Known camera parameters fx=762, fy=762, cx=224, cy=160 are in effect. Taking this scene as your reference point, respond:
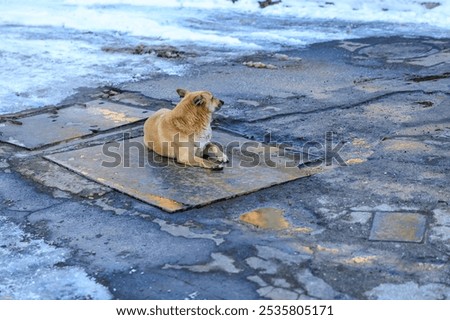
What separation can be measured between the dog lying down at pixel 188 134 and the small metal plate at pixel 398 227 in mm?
1812

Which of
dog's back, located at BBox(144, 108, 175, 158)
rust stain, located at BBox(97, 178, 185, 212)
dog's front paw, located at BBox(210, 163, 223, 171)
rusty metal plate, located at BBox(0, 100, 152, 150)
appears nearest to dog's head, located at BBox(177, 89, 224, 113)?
dog's back, located at BBox(144, 108, 175, 158)

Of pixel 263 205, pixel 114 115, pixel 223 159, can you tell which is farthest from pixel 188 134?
pixel 114 115

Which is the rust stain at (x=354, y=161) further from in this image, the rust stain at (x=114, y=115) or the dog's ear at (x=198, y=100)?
the rust stain at (x=114, y=115)

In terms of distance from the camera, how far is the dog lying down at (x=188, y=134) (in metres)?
7.07

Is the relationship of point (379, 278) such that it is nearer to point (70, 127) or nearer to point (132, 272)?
point (132, 272)

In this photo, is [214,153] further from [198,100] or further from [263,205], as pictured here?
[263,205]

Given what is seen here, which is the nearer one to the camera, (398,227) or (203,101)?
(398,227)

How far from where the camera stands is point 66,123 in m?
8.52

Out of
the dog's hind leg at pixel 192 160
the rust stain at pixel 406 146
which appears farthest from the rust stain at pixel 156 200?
the rust stain at pixel 406 146

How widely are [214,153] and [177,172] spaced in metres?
0.51

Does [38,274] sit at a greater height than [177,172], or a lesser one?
lesser

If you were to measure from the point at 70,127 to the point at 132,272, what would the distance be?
3645 millimetres

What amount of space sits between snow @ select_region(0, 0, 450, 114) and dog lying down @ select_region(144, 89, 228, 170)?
2682 millimetres

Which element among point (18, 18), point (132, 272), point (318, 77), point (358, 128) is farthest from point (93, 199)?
point (18, 18)
